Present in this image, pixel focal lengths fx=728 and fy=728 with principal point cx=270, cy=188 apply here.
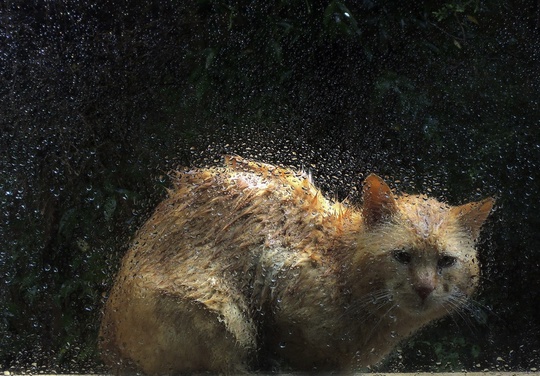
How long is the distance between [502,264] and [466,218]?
5.5 inches

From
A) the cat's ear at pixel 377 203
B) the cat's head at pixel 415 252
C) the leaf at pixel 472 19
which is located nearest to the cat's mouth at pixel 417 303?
the cat's head at pixel 415 252

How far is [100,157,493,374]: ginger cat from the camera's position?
0.97m

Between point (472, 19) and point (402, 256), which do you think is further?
point (472, 19)

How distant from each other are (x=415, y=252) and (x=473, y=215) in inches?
4.7

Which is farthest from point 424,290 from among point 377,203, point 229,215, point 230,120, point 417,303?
point 230,120

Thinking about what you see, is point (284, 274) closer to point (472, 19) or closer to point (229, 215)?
point (229, 215)

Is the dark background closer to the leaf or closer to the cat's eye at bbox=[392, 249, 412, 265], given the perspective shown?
the leaf

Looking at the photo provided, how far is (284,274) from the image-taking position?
3.28 ft

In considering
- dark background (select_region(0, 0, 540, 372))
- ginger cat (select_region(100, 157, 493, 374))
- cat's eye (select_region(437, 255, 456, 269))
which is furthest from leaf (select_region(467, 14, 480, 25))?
cat's eye (select_region(437, 255, 456, 269))

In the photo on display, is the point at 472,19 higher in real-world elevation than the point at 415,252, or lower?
higher

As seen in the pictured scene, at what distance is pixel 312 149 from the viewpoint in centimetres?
109

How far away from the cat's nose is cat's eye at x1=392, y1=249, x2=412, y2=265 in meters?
0.04

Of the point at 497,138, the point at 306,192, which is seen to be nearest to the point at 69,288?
the point at 306,192

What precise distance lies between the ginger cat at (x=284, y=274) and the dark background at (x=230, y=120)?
59mm
